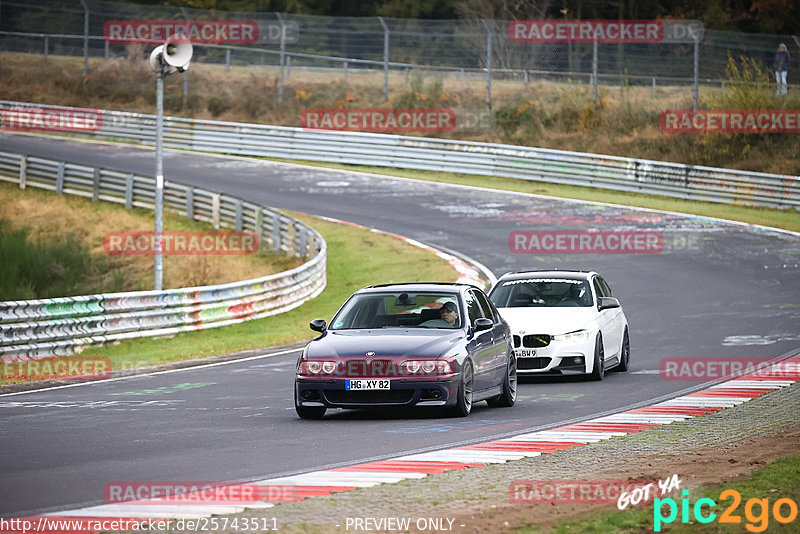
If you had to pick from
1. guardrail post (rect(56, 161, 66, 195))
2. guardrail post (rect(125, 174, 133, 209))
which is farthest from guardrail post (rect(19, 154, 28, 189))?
guardrail post (rect(125, 174, 133, 209))

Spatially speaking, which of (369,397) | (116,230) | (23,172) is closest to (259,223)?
(116,230)

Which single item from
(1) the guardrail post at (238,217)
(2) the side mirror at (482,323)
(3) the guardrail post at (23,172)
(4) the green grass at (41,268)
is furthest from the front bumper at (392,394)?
(3) the guardrail post at (23,172)

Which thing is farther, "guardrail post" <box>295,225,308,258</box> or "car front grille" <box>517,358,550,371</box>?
"guardrail post" <box>295,225,308,258</box>

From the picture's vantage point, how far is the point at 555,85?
4819 centimetres

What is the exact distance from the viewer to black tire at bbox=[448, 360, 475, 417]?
42.6ft

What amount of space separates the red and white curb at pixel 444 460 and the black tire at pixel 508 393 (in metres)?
1.43

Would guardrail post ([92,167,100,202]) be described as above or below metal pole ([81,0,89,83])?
below

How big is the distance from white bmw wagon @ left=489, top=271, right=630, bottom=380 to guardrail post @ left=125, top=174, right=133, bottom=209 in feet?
76.4

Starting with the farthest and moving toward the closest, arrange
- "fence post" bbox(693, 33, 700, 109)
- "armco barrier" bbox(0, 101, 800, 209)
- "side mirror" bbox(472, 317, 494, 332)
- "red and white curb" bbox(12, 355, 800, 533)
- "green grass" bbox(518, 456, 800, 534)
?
"fence post" bbox(693, 33, 700, 109)
"armco barrier" bbox(0, 101, 800, 209)
"side mirror" bbox(472, 317, 494, 332)
"red and white curb" bbox(12, 355, 800, 533)
"green grass" bbox(518, 456, 800, 534)

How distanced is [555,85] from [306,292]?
2280cm

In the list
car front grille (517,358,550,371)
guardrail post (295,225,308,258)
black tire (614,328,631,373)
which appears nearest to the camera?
car front grille (517,358,550,371)

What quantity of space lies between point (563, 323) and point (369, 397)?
5.02 metres

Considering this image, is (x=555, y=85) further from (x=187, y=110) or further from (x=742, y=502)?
(x=742, y=502)

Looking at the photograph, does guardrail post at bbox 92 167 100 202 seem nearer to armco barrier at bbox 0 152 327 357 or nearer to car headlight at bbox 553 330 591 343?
armco barrier at bbox 0 152 327 357
